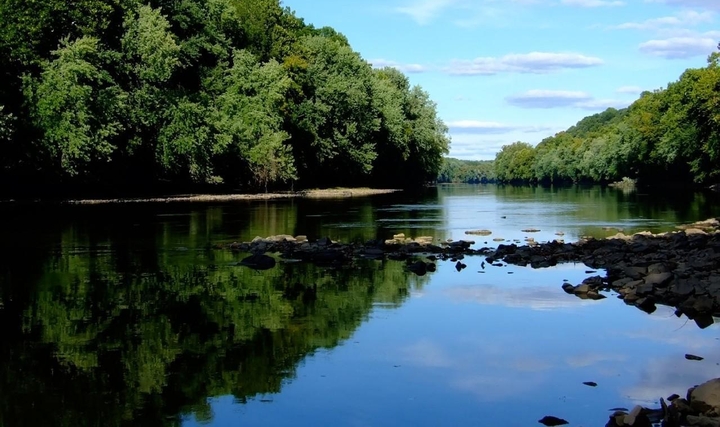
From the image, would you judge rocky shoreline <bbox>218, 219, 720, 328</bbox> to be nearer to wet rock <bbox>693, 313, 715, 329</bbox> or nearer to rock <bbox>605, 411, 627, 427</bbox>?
wet rock <bbox>693, 313, 715, 329</bbox>

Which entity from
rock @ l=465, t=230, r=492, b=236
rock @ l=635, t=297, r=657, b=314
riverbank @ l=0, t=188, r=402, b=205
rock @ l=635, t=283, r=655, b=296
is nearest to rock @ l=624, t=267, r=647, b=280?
rock @ l=635, t=283, r=655, b=296

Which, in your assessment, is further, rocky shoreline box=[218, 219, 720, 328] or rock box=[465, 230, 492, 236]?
rock box=[465, 230, 492, 236]

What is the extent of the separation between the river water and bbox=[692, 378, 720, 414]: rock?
103cm

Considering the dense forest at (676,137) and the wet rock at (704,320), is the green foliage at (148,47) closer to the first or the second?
the wet rock at (704,320)

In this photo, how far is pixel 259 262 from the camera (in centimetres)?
2514

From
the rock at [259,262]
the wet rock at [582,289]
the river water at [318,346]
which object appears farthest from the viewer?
the rock at [259,262]

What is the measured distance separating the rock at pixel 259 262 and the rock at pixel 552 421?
1527cm

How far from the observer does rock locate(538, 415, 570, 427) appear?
403 inches

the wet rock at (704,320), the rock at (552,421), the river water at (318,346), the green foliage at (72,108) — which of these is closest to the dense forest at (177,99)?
the green foliage at (72,108)

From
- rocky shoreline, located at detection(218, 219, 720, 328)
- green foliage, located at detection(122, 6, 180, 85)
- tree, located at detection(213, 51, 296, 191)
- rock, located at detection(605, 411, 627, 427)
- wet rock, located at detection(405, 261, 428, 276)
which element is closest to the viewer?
rock, located at detection(605, 411, 627, 427)

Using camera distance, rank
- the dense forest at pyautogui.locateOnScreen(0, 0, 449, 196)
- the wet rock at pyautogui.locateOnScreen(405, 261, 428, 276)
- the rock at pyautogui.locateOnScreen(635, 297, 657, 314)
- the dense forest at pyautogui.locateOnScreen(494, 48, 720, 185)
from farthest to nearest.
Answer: the dense forest at pyautogui.locateOnScreen(494, 48, 720, 185) → the dense forest at pyautogui.locateOnScreen(0, 0, 449, 196) → the wet rock at pyautogui.locateOnScreen(405, 261, 428, 276) → the rock at pyautogui.locateOnScreen(635, 297, 657, 314)

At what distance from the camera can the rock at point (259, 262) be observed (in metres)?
24.9

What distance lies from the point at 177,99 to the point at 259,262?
138 feet

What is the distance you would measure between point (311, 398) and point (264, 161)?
6167 cm
